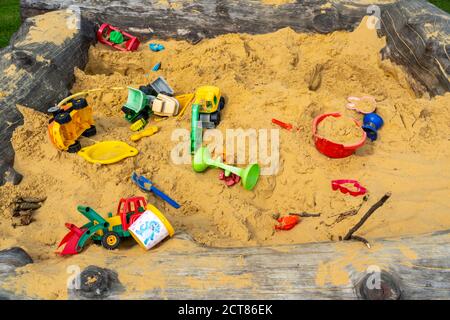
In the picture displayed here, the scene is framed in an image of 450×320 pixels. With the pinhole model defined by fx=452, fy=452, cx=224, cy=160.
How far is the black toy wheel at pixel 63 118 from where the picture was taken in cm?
284

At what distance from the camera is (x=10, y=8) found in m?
6.01

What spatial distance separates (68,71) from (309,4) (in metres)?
2.23

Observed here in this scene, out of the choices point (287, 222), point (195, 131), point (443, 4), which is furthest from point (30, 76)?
point (443, 4)

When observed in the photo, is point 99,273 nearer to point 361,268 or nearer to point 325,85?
point 361,268

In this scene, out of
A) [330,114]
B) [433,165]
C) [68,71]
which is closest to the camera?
[433,165]

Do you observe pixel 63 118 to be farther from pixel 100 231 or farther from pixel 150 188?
pixel 100 231

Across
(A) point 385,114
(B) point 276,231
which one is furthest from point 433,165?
(B) point 276,231

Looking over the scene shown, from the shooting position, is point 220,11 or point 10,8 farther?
point 10,8

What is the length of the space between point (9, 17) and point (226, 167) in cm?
433

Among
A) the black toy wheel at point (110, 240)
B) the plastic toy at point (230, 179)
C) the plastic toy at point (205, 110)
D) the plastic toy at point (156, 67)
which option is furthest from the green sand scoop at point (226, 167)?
the plastic toy at point (156, 67)

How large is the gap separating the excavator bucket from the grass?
3.48m

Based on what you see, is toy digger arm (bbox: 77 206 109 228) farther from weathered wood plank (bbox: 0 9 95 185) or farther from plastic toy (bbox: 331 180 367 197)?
plastic toy (bbox: 331 180 367 197)

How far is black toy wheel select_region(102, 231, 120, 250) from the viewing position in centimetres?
207

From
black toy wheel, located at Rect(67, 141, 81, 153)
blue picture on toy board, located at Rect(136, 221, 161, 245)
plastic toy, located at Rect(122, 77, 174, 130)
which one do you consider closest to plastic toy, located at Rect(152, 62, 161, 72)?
plastic toy, located at Rect(122, 77, 174, 130)
